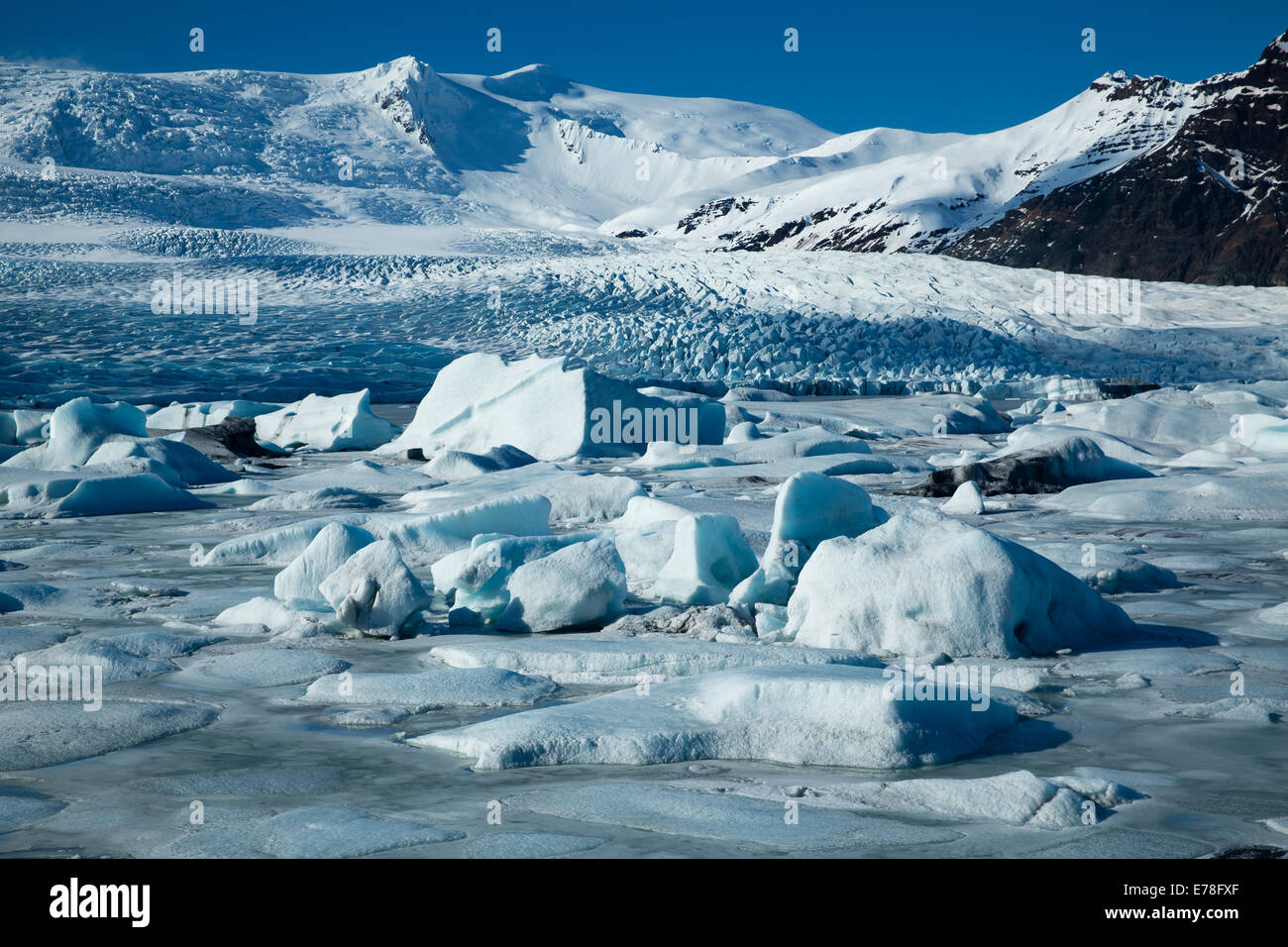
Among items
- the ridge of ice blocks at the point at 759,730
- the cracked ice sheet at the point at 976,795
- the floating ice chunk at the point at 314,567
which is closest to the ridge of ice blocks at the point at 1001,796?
the cracked ice sheet at the point at 976,795

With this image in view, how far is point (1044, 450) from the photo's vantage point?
802 cm

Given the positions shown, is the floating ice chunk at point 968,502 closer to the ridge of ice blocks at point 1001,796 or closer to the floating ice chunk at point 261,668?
the floating ice chunk at point 261,668

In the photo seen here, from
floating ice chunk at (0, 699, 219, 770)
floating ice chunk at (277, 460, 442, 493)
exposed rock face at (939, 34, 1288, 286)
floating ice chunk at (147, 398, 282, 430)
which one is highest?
exposed rock face at (939, 34, 1288, 286)

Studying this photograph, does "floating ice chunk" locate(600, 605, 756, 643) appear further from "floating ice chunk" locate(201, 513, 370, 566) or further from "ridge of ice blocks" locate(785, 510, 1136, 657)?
"floating ice chunk" locate(201, 513, 370, 566)

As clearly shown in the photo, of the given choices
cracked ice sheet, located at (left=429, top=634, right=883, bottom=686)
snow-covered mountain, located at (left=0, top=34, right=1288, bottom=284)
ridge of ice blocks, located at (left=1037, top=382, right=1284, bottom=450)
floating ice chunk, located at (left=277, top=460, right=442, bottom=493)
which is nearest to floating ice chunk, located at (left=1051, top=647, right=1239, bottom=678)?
cracked ice sheet, located at (left=429, top=634, right=883, bottom=686)

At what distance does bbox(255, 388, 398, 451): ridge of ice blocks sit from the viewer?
498 inches

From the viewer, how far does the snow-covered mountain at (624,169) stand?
44.1 metres

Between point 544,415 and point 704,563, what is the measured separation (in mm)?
6782

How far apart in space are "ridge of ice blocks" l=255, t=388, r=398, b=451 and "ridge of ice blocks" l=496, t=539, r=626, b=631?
30.0 ft

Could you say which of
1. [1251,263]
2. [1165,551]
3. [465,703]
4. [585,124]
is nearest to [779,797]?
[465,703]

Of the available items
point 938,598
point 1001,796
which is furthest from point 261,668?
point 1001,796

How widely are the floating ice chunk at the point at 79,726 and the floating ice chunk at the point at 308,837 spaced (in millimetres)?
673

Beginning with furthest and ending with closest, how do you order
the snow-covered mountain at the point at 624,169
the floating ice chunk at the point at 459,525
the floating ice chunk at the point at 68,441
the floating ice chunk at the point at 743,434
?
the snow-covered mountain at the point at 624,169 → the floating ice chunk at the point at 743,434 → the floating ice chunk at the point at 68,441 → the floating ice chunk at the point at 459,525
